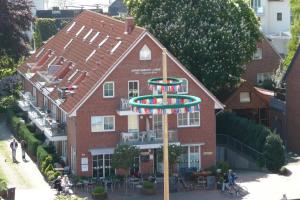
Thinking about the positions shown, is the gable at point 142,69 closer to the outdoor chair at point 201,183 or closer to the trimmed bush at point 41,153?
the trimmed bush at point 41,153

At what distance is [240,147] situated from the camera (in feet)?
222

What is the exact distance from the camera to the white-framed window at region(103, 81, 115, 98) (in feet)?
196

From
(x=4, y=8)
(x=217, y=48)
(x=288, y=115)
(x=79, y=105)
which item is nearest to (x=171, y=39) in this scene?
(x=217, y=48)

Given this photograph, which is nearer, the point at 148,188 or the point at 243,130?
the point at 148,188

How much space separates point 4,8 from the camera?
88312mm

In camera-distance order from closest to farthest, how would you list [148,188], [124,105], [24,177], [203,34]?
[148,188]
[124,105]
[24,177]
[203,34]

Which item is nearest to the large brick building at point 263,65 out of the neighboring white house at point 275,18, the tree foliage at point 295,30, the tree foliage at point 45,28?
the tree foliage at point 295,30

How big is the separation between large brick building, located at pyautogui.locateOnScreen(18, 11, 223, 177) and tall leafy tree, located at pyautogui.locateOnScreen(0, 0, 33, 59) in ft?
81.2

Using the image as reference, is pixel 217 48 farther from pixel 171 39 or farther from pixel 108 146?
pixel 108 146

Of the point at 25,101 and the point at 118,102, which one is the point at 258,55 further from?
the point at 118,102

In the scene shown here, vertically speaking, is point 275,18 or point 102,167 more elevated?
point 275,18

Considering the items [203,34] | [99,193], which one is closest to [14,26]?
[203,34]

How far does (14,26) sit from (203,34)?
2454 cm

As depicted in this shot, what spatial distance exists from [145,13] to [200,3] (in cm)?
491
